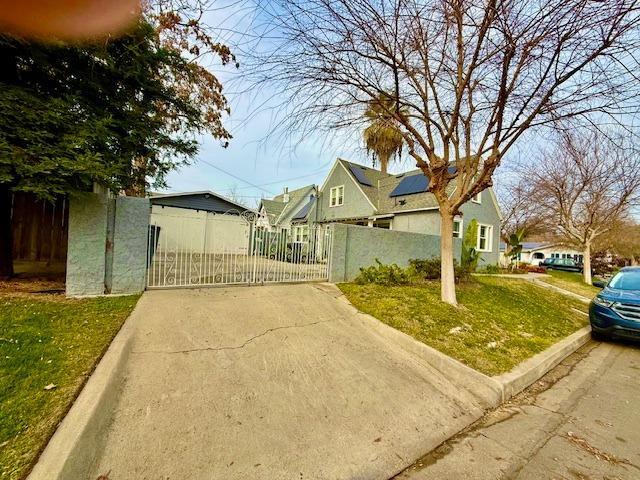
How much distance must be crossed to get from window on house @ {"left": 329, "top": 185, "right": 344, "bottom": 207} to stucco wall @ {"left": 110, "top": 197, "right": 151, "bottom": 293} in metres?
16.6

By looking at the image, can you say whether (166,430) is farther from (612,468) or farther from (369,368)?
(612,468)

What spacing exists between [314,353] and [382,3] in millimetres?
5763

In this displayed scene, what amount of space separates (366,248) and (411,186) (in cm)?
1012

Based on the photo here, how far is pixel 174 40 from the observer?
6797 mm

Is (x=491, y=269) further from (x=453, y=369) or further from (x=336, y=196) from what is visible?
(x=453, y=369)

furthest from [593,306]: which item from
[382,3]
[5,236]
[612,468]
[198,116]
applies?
[5,236]

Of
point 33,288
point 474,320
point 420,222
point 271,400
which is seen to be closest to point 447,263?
point 474,320

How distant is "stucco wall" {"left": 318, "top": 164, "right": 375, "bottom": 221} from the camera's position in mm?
19484

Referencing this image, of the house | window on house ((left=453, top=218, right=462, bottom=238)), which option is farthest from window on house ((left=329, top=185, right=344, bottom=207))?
window on house ((left=453, top=218, right=462, bottom=238))

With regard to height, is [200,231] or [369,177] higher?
[369,177]

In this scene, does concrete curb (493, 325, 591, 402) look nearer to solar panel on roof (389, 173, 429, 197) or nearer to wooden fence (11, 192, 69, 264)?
wooden fence (11, 192, 69, 264)

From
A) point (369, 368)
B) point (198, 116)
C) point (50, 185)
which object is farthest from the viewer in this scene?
point (198, 116)

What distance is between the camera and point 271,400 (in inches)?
118

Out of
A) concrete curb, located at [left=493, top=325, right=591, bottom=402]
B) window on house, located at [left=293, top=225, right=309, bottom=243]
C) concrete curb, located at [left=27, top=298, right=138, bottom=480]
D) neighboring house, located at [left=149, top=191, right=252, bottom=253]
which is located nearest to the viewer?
concrete curb, located at [left=27, top=298, right=138, bottom=480]
